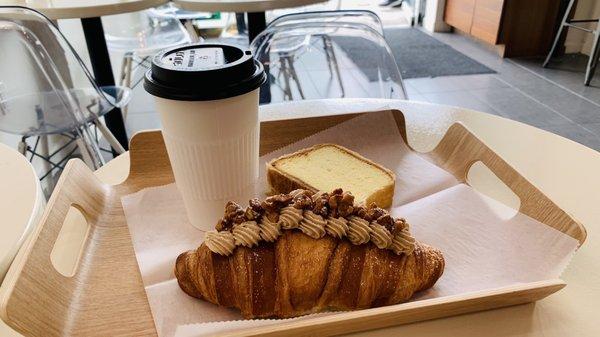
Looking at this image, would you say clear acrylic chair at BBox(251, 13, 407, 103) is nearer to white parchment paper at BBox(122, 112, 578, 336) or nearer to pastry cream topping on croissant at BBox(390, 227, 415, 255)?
white parchment paper at BBox(122, 112, 578, 336)

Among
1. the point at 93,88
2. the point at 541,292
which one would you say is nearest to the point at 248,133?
the point at 541,292

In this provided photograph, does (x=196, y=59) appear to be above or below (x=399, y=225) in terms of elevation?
above

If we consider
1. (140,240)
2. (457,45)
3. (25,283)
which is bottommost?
(457,45)

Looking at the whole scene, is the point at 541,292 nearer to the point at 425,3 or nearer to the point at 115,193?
the point at 115,193

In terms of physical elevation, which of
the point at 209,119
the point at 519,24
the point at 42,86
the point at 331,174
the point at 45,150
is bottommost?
the point at 45,150

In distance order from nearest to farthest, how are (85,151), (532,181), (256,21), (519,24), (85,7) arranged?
1. (532,181)
2. (85,7)
3. (85,151)
4. (256,21)
5. (519,24)

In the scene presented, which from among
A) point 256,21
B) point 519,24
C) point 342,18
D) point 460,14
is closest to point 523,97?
point 519,24

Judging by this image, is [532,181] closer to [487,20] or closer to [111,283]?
[111,283]

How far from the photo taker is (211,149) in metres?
0.75

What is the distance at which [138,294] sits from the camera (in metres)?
0.66

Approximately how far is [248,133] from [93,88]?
58.7 inches

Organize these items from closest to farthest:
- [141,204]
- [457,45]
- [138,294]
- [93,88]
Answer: [138,294]
[141,204]
[93,88]
[457,45]

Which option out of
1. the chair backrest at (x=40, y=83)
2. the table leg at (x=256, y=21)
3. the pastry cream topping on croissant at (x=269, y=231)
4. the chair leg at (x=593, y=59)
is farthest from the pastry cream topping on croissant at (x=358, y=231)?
the chair leg at (x=593, y=59)

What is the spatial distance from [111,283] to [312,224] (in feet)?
1.03
